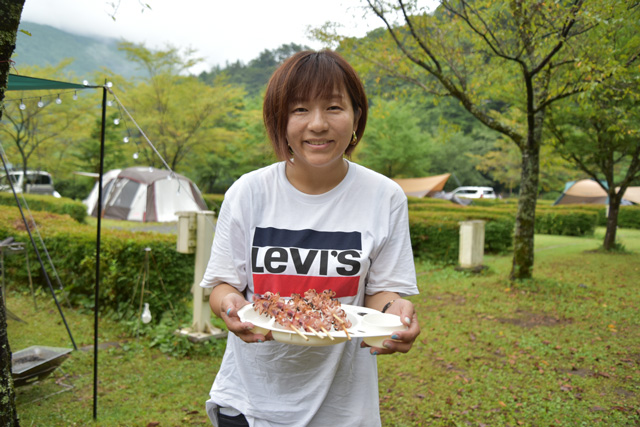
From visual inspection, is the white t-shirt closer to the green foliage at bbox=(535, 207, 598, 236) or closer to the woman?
the woman

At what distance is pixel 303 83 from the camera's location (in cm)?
134

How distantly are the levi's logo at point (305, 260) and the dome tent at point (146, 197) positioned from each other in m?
15.3

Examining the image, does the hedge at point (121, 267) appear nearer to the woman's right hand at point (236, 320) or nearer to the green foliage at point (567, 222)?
the woman's right hand at point (236, 320)

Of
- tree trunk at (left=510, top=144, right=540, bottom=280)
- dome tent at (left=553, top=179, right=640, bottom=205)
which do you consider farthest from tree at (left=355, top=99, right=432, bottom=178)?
tree trunk at (left=510, top=144, right=540, bottom=280)

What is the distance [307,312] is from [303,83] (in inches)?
25.2

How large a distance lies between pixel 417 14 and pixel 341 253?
6.43 m

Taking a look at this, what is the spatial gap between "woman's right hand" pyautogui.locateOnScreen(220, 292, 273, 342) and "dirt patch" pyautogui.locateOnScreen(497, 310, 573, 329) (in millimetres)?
5211

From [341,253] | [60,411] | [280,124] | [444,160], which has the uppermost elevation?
[444,160]

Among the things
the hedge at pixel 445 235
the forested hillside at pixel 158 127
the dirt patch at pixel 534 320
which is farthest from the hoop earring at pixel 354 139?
the forested hillside at pixel 158 127

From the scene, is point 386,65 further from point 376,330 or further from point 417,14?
point 376,330

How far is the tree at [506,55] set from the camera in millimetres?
5598

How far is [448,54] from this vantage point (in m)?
7.03

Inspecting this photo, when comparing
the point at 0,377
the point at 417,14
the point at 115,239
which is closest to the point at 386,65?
the point at 417,14

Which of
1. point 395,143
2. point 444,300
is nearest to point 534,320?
point 444,300
